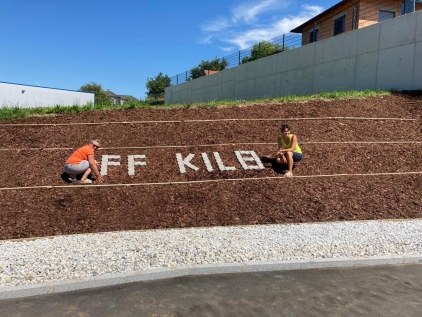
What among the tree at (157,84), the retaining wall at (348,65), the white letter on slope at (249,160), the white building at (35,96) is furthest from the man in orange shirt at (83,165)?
the tree at (157,84)

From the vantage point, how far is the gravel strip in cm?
441

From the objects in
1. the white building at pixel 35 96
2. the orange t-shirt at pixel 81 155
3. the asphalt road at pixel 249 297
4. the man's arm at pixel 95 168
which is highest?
the white building at pixel 35 96

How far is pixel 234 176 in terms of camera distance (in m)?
7.88

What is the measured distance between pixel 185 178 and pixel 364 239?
3.94 m

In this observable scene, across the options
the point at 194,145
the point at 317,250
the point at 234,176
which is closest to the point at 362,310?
the point at 317,250

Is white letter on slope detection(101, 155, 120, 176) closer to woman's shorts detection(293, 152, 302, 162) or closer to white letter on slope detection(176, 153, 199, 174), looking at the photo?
white letter on slope detection(176, 153, 199, 174)

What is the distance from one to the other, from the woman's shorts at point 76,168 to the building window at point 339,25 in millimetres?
19594

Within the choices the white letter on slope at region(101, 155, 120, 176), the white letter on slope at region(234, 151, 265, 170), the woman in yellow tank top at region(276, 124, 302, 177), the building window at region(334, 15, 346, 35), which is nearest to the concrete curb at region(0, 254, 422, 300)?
the woman in yellow tank top at region(276, 124, 302, 177)

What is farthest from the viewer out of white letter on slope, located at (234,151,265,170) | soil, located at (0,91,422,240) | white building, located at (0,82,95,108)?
white building, located at (0,82,95,108)

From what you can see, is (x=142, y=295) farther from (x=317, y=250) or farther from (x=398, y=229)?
(x=398, y=229)

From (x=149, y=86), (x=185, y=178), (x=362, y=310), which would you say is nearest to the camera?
(x=362, y=310)

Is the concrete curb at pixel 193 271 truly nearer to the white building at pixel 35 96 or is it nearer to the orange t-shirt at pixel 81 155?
the orange t-shirt at pixel 81 155

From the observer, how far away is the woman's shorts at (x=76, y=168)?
7.44 metres

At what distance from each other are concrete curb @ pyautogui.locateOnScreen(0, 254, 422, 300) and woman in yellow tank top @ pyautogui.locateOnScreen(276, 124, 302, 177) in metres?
3.32
